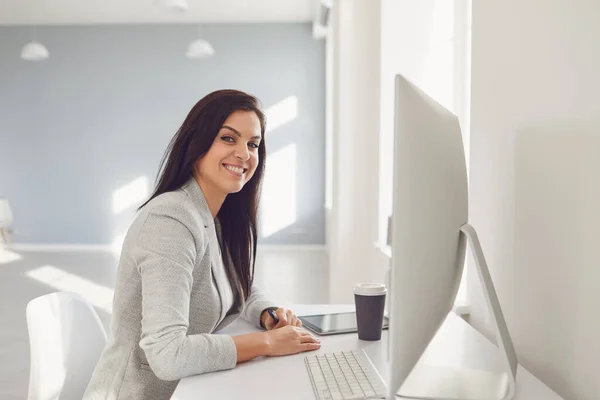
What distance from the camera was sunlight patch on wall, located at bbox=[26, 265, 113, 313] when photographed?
16.9 ft

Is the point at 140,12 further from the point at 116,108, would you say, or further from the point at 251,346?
the point at 251,346

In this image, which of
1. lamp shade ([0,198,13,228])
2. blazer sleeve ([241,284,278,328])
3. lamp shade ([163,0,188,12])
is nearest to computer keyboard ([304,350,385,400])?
blazer sleeve ([241,284,278,328])

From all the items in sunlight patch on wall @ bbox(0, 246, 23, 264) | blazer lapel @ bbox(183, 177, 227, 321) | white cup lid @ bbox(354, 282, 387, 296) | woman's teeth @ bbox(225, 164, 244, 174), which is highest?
woman's teeth @ bbox(225, 164, 244, 174)

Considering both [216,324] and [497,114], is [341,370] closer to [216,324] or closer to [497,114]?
[216,324]

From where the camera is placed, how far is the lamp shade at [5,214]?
847 cm

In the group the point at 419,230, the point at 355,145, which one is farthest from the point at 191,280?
the point at 355,145

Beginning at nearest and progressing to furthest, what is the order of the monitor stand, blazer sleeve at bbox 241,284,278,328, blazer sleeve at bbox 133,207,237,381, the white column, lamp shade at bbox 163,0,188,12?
the monitor stand, blazer sleeve at bbox 133,207,237,381, blazer sleeve at bbox 241,284,278,328, the white column, lamp shade at bbox 163,0,188,12

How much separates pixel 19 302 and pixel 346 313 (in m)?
4.43

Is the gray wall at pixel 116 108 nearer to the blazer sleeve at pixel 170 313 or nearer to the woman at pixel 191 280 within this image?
the woman at pixel 191 280

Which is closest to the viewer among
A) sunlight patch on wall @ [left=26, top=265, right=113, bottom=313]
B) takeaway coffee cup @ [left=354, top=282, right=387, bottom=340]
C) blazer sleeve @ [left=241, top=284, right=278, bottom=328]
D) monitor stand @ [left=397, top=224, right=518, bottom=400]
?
monitor stand @ [left=397, top=224, right=518, bottom=400]

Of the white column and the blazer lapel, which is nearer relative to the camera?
the blazer lapel

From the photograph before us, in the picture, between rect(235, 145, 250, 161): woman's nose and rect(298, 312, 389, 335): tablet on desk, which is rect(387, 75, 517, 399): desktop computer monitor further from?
rect(235, 145, 250, 161): woman's nose

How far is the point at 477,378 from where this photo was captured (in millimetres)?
1072

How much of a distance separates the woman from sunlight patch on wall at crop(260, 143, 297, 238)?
6.84 meters
